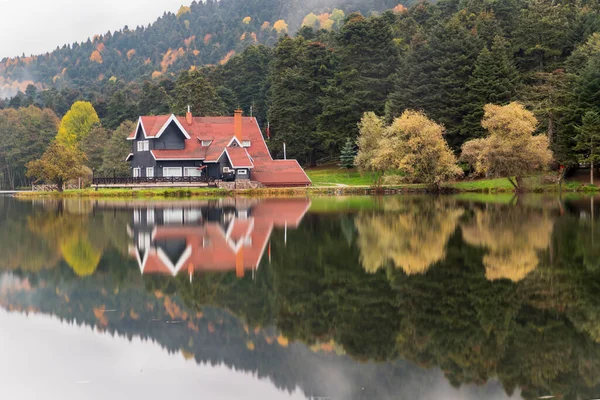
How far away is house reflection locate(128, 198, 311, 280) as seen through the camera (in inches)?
663

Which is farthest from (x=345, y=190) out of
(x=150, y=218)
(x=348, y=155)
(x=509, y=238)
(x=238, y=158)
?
(x=509, y=238)

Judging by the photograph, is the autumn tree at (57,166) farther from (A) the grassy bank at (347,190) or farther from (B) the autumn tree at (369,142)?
(B) the autumn tree at (369,142)

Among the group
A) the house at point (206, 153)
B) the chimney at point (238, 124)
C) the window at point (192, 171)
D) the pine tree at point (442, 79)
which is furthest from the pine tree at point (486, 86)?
the window at point (192, 171)

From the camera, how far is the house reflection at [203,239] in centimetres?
1684

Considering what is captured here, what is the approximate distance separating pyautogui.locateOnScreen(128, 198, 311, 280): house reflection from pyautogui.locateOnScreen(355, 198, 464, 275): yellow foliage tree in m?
2.88

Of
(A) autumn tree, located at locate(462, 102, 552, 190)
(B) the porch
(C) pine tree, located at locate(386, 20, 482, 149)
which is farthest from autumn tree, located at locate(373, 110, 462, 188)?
(B) the porch

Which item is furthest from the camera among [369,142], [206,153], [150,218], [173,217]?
[206,153]

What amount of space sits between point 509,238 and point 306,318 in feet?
38.3

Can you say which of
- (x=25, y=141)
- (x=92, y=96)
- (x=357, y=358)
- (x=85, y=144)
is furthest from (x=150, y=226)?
(x=92, y=96)

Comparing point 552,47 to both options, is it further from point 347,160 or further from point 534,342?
point 534,342

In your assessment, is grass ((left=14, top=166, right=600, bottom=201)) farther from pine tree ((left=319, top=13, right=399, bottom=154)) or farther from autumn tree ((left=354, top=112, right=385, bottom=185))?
pine tree ((left=319, top=13, right=399, bottom=154))

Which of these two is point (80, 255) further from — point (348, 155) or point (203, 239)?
point (348, 155)

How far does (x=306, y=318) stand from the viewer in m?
11.0

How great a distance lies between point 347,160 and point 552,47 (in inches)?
946
